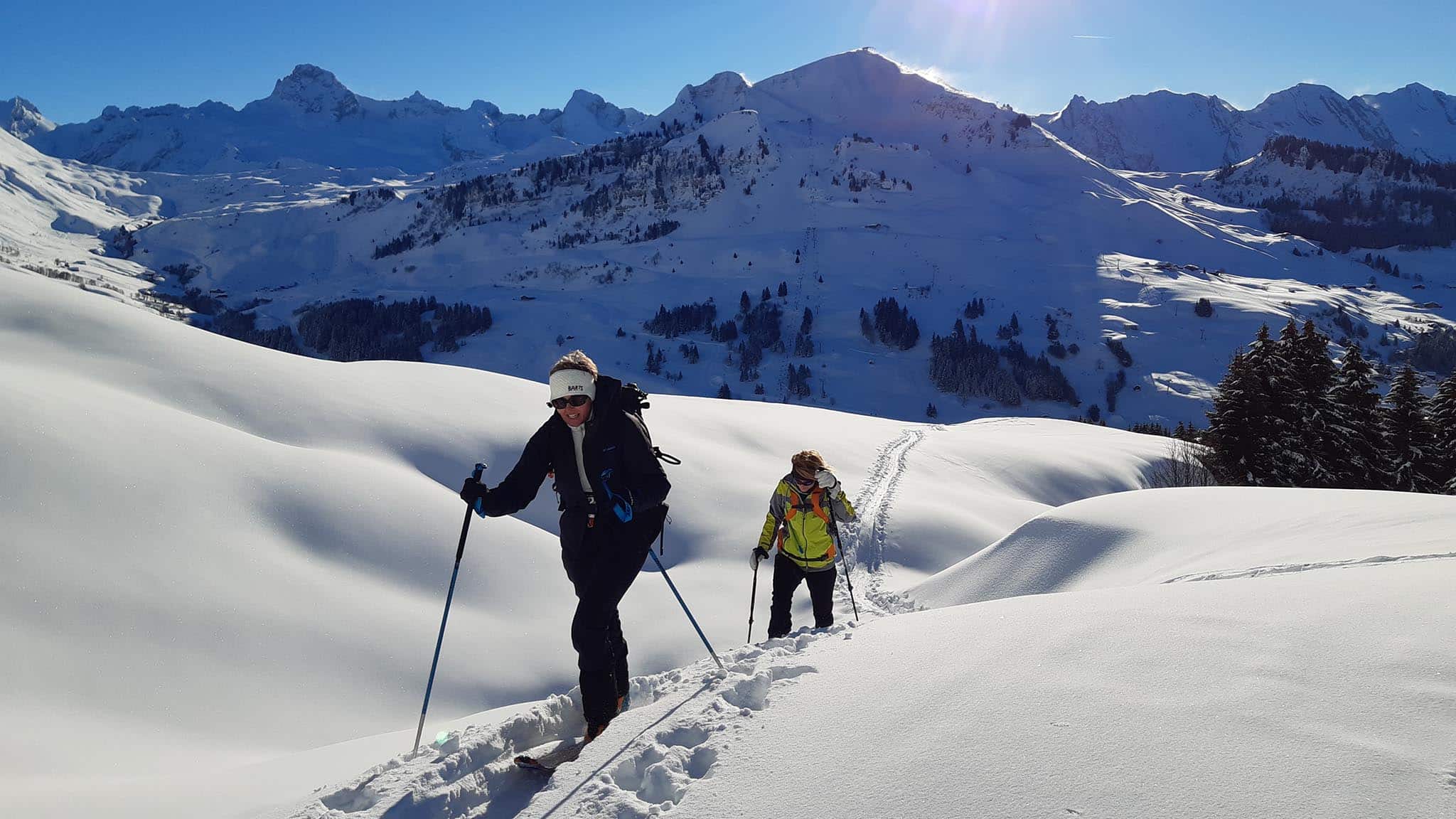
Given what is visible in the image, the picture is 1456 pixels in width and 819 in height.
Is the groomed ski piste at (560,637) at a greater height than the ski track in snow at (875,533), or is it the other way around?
the groomed ski piste at (560,637)

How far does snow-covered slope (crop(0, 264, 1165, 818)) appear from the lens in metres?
6.45

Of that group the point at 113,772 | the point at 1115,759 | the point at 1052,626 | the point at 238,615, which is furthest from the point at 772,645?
the point at 238,615

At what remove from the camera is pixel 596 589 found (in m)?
4.66

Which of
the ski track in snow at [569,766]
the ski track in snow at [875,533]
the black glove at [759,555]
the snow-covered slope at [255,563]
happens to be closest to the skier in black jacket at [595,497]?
the ski track in snow at [569,766]

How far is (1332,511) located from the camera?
9.28 m

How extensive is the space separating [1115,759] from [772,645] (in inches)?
127

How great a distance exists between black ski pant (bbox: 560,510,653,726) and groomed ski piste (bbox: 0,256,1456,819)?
1.19ft

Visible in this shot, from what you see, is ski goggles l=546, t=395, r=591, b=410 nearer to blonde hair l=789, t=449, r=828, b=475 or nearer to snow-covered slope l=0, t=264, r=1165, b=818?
snow-covered slope l=0, t=264, r=1165, b=818

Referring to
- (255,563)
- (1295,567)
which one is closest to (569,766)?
(1295,567)

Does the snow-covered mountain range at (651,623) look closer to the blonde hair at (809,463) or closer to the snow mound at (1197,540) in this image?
the snow mound at (1197,540)

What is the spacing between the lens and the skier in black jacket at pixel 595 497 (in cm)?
464

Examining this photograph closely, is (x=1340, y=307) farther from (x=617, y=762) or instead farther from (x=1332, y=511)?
(x=617, y=762)

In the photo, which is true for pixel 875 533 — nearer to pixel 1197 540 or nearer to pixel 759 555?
pixel 1197 540

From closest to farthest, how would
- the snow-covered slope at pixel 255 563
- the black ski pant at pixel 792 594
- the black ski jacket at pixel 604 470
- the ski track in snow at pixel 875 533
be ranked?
the black ski jacket at pixel 604 470 < the snow-covered slope at pixel 255 563 < the black ski pant at pixel 792 594 < the ski track in snow at pixel 875 533
